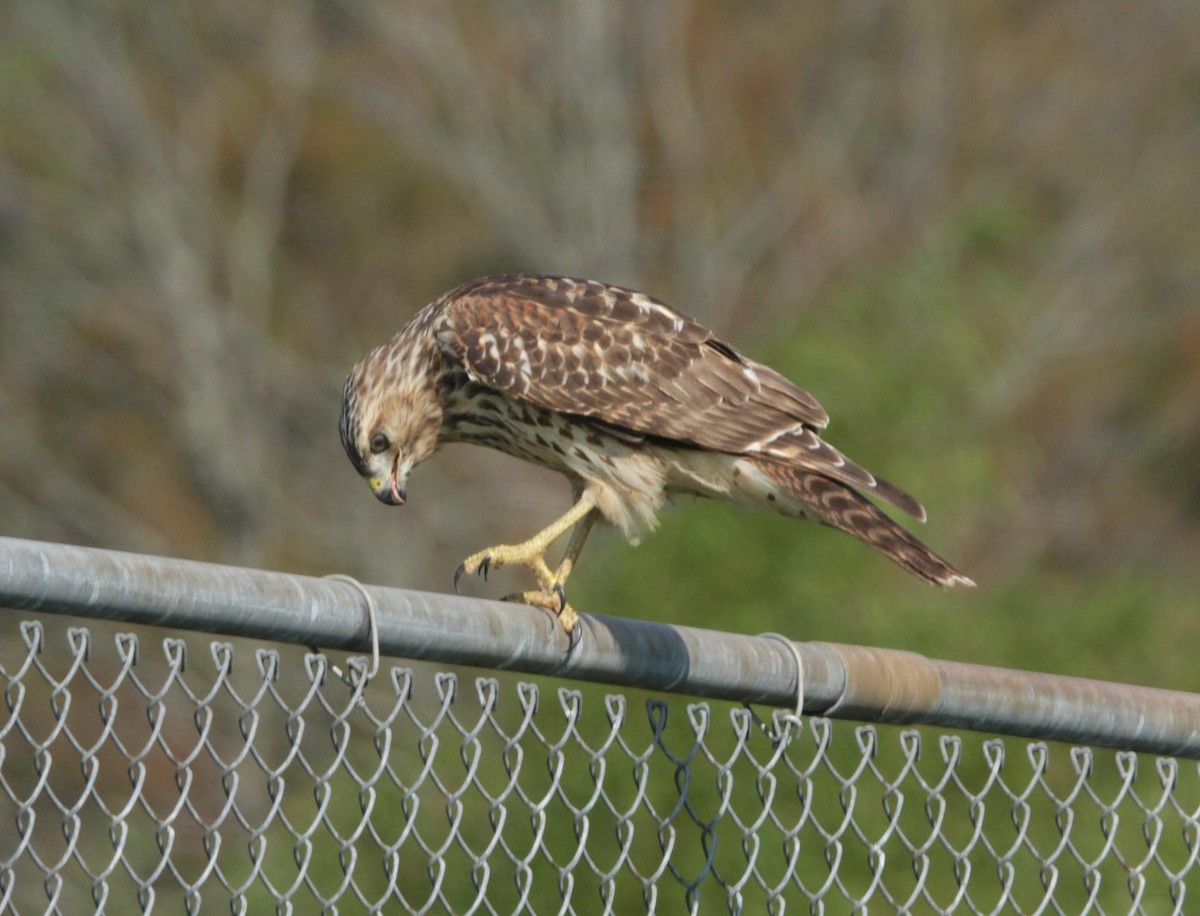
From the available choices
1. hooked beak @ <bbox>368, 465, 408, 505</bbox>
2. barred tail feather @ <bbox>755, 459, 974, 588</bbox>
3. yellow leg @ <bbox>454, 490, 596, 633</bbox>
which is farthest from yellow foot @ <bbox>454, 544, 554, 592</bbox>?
hooked beak @ <bbox>368, 465, 408, 505</bbox>

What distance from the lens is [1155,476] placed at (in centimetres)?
2019

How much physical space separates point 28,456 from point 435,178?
447 cm

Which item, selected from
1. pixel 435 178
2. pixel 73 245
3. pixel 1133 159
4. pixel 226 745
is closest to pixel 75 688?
pixel 226 745

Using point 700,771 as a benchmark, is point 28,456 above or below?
below

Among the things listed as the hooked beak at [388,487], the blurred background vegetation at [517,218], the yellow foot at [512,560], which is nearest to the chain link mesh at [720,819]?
the yellow foot at [512,560]

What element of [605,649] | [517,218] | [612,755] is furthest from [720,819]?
[517,218]

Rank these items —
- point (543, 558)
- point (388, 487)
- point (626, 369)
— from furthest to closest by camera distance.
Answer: point (388, 487) → point (626, 369) → point (543, 558)

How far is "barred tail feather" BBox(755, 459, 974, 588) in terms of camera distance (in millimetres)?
3775

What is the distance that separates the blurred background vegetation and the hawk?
33.7 ft

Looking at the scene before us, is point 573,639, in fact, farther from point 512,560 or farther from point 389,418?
point 389,418

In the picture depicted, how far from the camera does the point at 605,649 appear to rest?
3.07 m

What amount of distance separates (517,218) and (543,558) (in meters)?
14.1

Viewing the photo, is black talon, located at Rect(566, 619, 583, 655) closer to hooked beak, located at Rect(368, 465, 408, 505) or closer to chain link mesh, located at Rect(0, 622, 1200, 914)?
chain link mesh, located at Rect(0, 622, 1200, 914)

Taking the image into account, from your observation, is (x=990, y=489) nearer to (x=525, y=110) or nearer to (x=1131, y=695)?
(x=1131, y=695)
